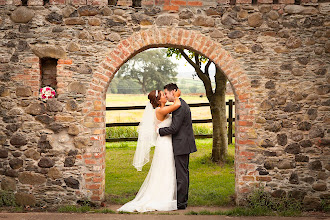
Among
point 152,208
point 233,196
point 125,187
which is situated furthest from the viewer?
point 125,187

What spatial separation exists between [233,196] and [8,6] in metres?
5.28

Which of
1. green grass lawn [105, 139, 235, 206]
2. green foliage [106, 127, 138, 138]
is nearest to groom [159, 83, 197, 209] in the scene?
green grass lawn [105, 139, 235, 206]

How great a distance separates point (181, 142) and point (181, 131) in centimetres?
20

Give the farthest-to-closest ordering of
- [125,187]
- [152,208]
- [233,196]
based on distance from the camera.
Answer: [125,187]
[233,196]
[152,208]

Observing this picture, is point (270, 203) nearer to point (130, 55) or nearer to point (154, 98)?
point (154, 98)

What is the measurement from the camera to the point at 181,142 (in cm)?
611

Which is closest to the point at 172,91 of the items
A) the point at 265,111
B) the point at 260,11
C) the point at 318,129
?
the point at 265,111

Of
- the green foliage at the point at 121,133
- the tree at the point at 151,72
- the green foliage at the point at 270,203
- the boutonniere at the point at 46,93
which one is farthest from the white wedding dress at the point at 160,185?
the tree at the point at 151,72

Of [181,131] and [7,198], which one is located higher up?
[181,131]

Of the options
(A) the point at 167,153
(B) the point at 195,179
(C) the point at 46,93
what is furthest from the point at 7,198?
(B) the point at 195,179

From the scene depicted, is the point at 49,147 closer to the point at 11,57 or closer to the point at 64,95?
the point at 64,95

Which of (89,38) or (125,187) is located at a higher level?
(89,38)

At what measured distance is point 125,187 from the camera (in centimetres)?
769

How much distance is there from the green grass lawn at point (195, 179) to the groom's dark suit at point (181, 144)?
52cm
